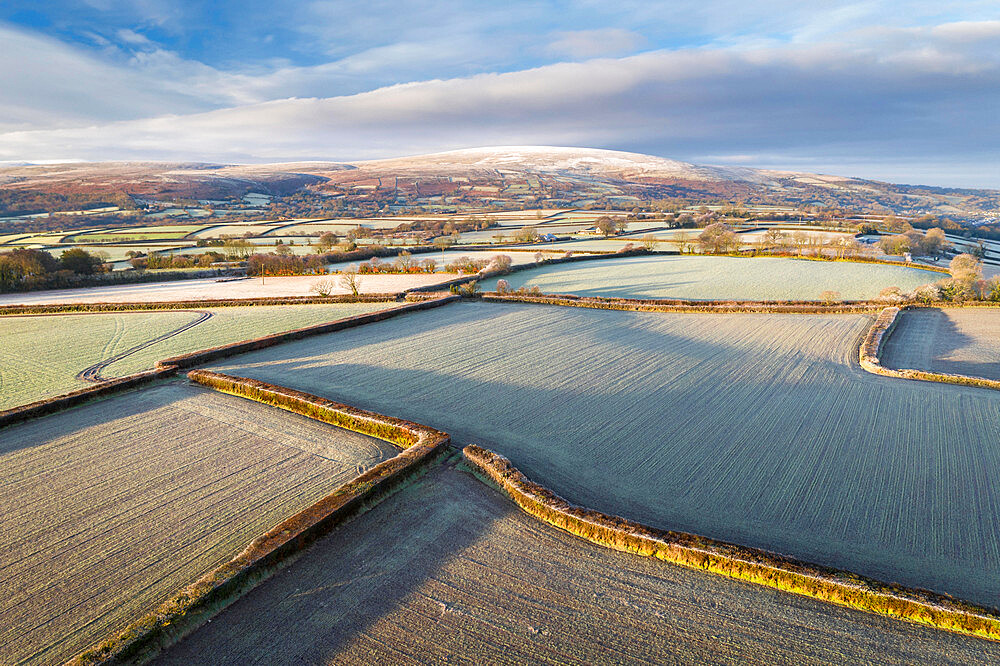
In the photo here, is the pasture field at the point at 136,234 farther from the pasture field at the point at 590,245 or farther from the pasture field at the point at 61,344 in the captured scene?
the pasture field at the point at 590,245

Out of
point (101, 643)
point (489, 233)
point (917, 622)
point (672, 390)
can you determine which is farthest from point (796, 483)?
point (489, 233)

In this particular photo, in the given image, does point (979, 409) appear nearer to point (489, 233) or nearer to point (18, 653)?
point (18, 653)

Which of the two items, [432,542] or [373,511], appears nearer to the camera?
[432,542]

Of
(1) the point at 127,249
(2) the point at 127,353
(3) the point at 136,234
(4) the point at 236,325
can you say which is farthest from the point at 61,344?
(3) the point at 136,234

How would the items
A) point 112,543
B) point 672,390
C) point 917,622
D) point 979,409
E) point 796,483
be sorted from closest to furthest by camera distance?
1. point 917,622
2. point 112,543
3. point 796,483
4. point 979,409
5. point 672,390

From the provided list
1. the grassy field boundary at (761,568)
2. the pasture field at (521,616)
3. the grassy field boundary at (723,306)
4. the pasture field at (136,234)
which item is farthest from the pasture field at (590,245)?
the pasture field at (136,234)

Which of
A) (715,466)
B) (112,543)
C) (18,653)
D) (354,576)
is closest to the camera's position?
(18,653)

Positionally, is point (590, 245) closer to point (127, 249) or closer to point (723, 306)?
point (723, 306)

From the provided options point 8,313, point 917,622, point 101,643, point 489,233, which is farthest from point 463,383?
point 489,233
